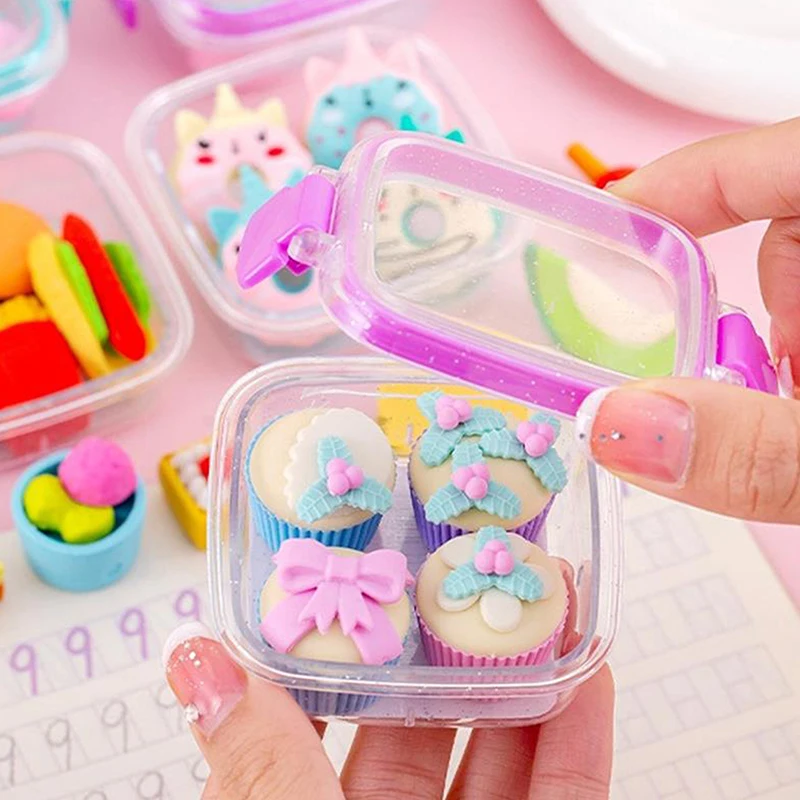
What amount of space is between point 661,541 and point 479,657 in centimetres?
31

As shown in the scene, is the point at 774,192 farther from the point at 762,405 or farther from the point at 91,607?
the point at 91,607

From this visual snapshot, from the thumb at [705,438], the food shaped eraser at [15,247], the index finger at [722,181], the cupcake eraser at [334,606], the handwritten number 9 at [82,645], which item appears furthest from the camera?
the food shaped eraser at [15,247]

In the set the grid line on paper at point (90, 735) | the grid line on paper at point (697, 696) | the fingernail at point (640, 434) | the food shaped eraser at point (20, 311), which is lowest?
the grid line on paper at point (697, 696)

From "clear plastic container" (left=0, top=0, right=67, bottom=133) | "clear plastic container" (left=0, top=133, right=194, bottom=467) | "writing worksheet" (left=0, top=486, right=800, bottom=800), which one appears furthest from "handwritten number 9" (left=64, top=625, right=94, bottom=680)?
"clear plastic container" (left=0, top=0, right=67, bottom=133)

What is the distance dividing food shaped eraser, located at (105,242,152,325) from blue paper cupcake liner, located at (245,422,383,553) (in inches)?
10.8

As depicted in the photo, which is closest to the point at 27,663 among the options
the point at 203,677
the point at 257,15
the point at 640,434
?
the point at 203,677

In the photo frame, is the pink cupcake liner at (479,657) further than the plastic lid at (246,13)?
No

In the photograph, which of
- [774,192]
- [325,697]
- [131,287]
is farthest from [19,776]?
[774,192]

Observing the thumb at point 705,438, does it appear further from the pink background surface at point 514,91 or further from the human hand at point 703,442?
the pink background surface at point 514,91

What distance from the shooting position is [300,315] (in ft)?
3.21

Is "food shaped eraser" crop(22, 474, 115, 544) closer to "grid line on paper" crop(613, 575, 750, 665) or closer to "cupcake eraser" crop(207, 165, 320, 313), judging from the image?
"cupcake eraser" crop(207, 165, 320, 313)

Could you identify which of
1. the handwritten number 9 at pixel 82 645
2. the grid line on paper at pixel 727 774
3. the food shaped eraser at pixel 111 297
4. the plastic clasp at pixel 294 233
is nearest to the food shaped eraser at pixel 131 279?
the food shaped eraser at pixel 111 297

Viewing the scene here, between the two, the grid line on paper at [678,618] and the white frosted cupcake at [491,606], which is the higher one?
the white frosted cupcake at [491,606]

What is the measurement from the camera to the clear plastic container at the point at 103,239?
0.93 m
